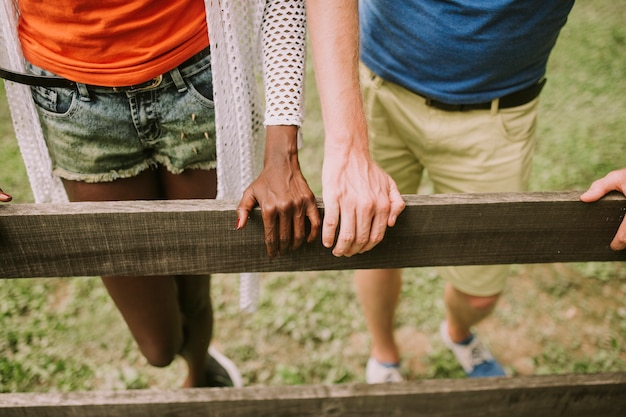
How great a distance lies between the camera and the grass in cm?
257

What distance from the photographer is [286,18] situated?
4.13 ft

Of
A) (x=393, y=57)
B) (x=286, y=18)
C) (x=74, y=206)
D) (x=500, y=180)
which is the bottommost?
(x=500, y=180)

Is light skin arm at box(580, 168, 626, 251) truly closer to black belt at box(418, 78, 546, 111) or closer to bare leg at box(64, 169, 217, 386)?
black belt at box(418, 78, 546, 111)

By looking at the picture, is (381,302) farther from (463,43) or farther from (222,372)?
(463,43)

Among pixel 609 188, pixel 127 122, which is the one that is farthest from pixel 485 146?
pixel 127 122

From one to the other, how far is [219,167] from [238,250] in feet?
1.12

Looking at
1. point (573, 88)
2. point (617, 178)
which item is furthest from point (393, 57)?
point (573, 88)

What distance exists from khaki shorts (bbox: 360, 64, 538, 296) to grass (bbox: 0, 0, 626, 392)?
0.83m

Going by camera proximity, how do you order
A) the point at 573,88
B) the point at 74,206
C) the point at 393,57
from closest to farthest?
the point at 74,206 < the point at 393,57 < the point at 573,88

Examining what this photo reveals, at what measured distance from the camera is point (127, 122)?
1.34 m

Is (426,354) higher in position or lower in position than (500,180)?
Result: lower

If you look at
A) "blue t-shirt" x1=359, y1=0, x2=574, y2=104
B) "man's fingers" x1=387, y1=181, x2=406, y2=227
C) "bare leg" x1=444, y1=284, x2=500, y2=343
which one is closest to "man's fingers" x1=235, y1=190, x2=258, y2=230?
"man's fingers" x1=387, y1=181, x2=406, y2=227

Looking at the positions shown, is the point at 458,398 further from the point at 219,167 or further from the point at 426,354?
the point at 426,354

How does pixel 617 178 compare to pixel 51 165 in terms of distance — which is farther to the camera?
pixel 51 165
